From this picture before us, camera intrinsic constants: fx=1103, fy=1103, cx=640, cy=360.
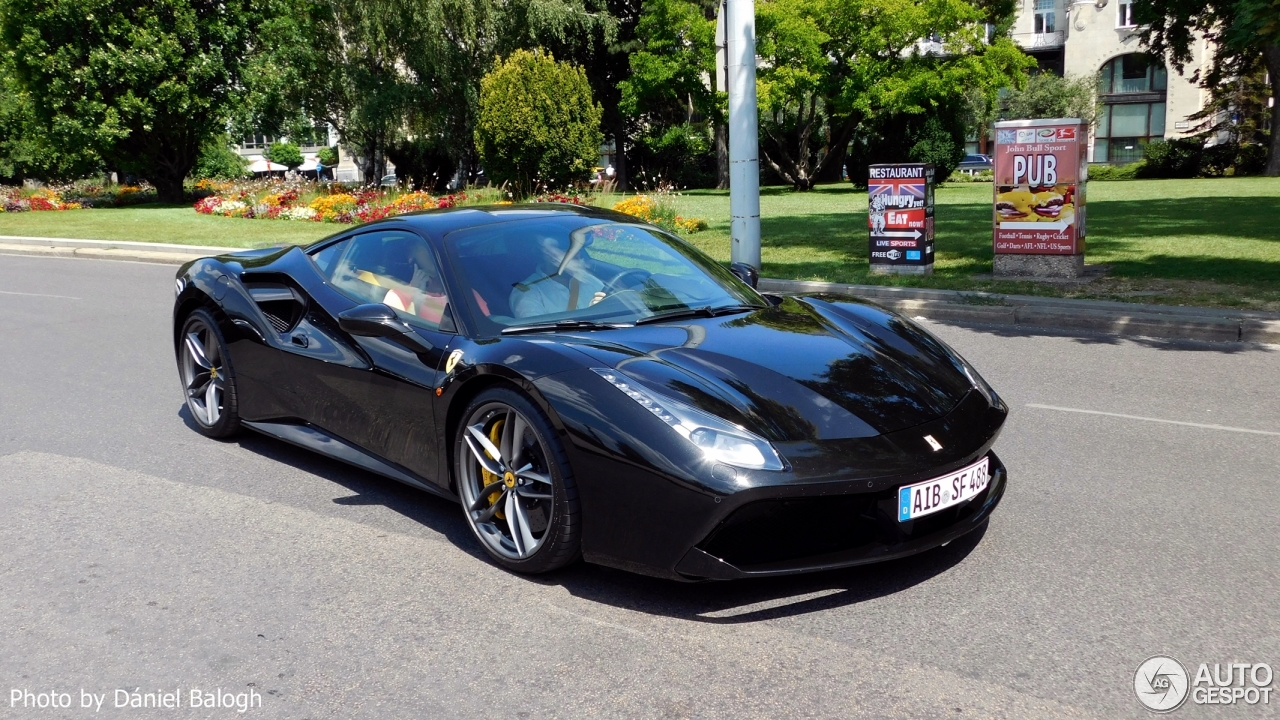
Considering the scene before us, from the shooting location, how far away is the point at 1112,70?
206 feet

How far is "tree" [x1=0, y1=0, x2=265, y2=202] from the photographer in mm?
32031

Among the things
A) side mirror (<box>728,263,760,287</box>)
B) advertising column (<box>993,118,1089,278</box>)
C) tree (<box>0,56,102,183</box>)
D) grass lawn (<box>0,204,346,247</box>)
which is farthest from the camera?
tree (<box>0,56,102,183</box>)

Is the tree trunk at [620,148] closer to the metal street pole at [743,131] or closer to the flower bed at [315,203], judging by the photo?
the flower bed at [315,203]

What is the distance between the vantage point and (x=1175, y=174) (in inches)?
1703

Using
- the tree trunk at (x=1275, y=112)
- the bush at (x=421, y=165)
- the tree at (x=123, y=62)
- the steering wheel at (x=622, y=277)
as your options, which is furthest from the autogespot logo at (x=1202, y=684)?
the tree trunk at (x=1275, y=112)

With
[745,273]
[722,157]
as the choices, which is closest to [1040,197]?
[745,273]

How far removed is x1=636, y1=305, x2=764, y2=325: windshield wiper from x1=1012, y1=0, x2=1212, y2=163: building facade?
61336 millimetres

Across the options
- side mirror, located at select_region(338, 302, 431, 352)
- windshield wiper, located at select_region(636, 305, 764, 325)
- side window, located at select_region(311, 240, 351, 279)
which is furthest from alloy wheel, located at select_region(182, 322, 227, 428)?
windshield wiper, located at select_region(636, 305, 764, 325)

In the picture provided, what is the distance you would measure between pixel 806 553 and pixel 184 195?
1561 inches

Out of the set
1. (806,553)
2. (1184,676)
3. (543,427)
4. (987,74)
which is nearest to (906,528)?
(806,553)

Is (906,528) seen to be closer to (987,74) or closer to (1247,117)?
(987,74)

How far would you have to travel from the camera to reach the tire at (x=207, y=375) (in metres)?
6.03

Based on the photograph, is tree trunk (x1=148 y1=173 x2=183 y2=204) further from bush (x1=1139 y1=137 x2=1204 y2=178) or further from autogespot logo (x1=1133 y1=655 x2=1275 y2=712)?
autogespot logo (x1=1133 y1=655 x2=1275 y2=712)

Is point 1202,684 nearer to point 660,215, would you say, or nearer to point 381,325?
point 381,325
